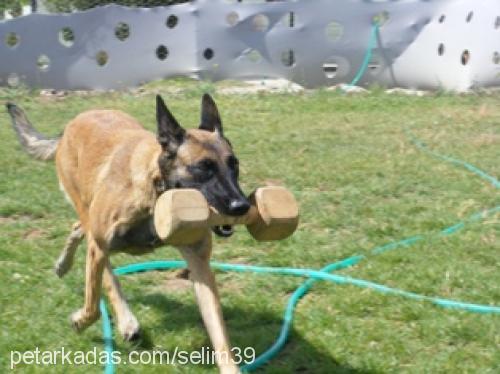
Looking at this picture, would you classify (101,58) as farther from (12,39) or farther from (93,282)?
(93,282)

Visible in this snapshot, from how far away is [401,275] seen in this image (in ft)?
17.5

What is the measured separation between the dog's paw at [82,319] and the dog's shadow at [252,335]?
0.66ft

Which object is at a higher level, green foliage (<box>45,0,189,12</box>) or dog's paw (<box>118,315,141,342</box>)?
green foliage (<box>45,0,189,12</box>)

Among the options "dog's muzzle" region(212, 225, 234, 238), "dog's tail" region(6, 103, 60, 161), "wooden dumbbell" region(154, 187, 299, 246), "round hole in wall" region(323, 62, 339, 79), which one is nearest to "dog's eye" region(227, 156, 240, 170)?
"wooden dumbbell" region(154, 187, 299, 246)

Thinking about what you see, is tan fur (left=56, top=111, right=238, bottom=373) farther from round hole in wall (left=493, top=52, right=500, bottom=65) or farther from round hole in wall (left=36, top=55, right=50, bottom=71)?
round hole in wall (left=493, top=52, right=500, bottom=65)

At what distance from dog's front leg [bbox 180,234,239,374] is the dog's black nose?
1.31ft

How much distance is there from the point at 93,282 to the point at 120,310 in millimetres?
267

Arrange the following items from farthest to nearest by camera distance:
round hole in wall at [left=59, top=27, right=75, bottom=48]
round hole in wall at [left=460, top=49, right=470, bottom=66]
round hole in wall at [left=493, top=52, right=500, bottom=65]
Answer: round hole in wall at [left=59, top=27, right=75, bottom=48]
round hole in wall at [left=493, top=52, right=500, bottom=65]
round hole in wall at [left=460, top=49, right=470, bottom=66]

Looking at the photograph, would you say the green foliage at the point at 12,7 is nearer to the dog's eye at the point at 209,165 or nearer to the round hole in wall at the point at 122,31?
the round hole in wall at the point at 122,31

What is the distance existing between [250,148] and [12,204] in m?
3.19

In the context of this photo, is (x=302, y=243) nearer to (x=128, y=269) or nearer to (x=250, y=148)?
(x=128, y=269)

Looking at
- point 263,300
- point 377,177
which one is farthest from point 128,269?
point 377,177

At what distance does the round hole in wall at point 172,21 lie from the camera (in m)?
14.6

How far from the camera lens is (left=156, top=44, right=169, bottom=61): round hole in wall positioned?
14.6 meters
